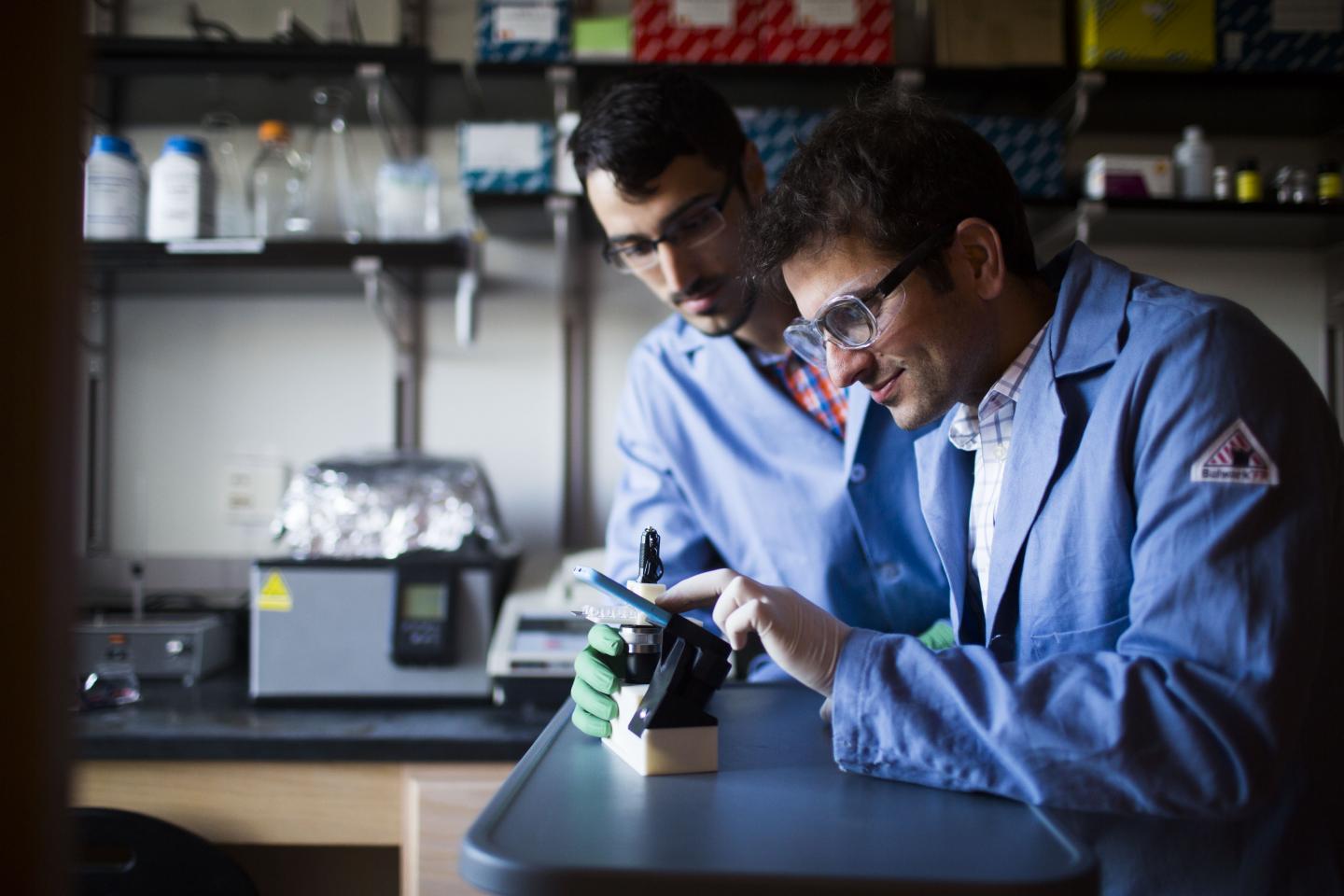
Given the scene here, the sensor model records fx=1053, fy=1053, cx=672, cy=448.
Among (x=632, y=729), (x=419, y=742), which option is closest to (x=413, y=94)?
(x=419, y=742)

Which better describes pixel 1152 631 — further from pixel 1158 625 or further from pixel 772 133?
pixel 772 133

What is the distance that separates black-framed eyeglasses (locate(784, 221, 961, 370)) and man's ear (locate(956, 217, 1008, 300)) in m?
0.02

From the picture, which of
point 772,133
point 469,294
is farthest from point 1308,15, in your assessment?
point 469,294

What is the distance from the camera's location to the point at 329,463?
196 centimetres

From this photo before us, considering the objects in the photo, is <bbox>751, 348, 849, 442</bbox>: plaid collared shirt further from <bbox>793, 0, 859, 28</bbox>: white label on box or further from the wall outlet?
the wall outlet

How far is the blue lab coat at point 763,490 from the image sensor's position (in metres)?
1.50

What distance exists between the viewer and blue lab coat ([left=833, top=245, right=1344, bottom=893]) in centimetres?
82

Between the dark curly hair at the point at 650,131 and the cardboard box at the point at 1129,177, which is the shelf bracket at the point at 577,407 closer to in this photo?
the dark curly hair at the point at 650,131

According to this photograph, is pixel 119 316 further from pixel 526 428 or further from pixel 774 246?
pixel 774 246

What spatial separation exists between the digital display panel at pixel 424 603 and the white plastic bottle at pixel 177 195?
0.87 meters

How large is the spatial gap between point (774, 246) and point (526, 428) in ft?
4.32

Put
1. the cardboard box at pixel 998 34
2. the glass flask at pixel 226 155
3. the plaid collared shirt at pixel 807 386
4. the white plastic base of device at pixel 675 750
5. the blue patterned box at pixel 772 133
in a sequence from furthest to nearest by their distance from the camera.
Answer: the glass flask at pixel 226 155, the cardboard box at pixel 998 34, the blue patterned box at pixel 772 133, the plaid collared shirt at pixel 807 386, the white plastic base of device at pixel 675 750

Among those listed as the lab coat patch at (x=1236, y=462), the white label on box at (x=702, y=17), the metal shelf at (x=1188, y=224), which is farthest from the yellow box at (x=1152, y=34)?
the lab coat patch at (x=1236, y=462)

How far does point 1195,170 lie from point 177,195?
2009 millimetres
